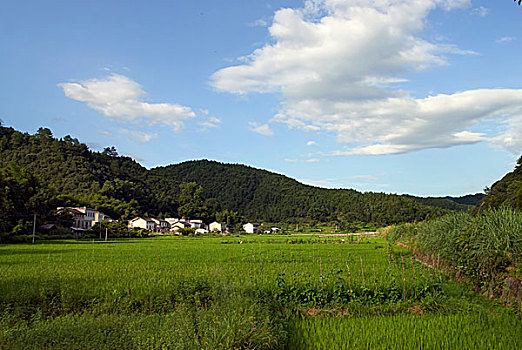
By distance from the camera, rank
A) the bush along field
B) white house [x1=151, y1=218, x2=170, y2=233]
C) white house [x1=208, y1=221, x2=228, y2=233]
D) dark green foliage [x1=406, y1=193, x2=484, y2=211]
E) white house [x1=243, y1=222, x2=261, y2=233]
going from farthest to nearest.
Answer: dark green foliage [x1=406, y1=193, x2=484, y2=211], white house [x1=243, y1=222, x2=261, y2=233], white house [x1=208, y1=221, x2=228, y2=233], white house [x1=151, y1=218, x2=170, y2=233], the bush along field

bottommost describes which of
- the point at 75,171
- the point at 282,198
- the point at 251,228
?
the point at 251,228

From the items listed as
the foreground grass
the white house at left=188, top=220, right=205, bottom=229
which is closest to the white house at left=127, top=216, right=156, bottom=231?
the white house at left=188, top=220, right=205, bottom=229

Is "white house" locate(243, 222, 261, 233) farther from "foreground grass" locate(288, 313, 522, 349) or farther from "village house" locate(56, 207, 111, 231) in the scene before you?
"foreground grass" locate(288, 313, 522, 349)

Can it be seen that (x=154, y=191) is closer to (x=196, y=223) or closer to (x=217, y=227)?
(x=196, y=223)

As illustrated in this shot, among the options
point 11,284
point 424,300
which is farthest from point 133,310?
point 424,300

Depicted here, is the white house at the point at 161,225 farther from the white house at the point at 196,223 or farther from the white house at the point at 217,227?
the white house at the point at 217,227

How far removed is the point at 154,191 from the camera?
98.0 metres

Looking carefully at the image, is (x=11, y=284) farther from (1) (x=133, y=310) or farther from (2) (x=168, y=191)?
(2) (x=168, y=191)

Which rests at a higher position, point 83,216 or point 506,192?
point 506,192

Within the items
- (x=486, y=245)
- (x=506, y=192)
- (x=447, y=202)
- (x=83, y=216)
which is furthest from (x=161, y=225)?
(x=447, y=202)

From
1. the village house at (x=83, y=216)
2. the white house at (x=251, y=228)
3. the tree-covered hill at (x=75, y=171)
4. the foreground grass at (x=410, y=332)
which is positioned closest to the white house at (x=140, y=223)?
the tree-covered hill at (x=75, y=171)

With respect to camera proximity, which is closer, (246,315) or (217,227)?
(246,315)

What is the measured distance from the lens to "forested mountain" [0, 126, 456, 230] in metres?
44.9

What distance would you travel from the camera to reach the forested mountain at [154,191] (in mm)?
44875
